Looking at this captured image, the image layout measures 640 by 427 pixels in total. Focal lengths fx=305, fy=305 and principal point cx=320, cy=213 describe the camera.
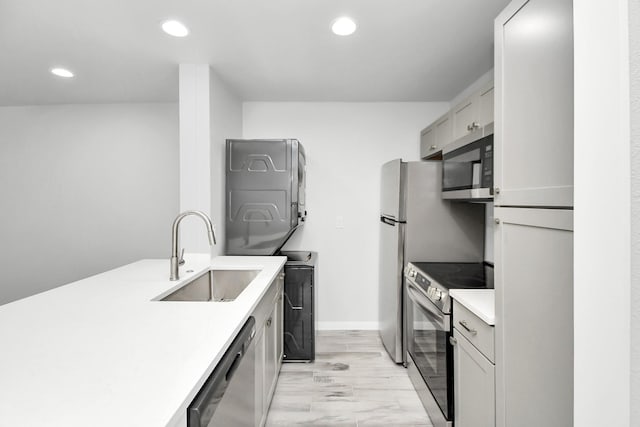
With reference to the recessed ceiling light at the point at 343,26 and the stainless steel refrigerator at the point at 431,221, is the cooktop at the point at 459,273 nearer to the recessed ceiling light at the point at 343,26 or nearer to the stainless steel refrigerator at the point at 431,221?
the stainless steel refrigerator at the point at 431,221

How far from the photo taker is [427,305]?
189 cm

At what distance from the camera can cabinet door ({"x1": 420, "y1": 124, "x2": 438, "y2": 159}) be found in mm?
2834

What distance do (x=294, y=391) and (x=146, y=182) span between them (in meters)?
2.66

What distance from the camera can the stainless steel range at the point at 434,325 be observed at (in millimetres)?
1646

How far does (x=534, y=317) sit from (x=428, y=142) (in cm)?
224

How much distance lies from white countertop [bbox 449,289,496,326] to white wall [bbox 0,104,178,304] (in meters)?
2.98

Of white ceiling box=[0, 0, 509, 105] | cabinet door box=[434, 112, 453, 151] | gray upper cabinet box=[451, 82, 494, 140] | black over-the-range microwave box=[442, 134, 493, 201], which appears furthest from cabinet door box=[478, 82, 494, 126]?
cabinet door box=[434, 112, 453, 151]

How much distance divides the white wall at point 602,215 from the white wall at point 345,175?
8.60 ft

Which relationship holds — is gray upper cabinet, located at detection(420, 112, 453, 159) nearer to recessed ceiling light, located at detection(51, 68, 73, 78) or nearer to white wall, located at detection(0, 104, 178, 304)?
white wall, located at detection(0, 104, 178, 304)

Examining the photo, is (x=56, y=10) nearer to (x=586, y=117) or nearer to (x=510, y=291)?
(x=586, y=117)

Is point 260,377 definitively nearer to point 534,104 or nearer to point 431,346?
point 431,346

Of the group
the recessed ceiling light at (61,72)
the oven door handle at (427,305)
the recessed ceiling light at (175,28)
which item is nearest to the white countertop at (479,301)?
the oven door handle at (427,305)

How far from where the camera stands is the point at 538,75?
3.40 feet

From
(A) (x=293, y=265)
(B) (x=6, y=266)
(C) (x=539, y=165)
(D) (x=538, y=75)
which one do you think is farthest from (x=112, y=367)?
(B) (x=6, y=266)
